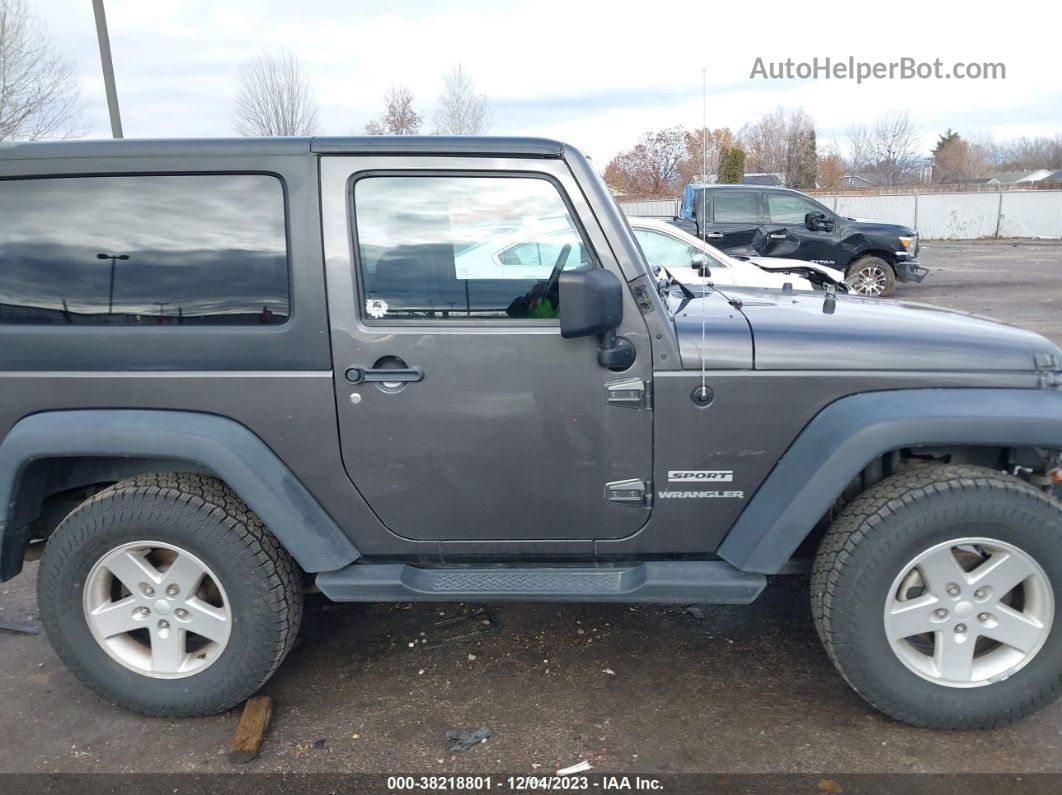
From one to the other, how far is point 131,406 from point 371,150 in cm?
121

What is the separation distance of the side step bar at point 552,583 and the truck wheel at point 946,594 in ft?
1.09

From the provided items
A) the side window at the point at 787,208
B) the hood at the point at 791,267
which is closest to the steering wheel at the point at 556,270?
the hood at the point at 791,267

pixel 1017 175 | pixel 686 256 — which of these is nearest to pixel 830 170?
pixel 1017 175

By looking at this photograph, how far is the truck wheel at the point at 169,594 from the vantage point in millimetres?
2877

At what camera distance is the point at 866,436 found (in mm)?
2641

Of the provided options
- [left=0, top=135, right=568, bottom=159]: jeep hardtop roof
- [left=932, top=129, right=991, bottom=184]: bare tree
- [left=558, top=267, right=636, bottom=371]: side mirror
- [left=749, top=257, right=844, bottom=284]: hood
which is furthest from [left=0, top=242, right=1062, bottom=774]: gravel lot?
[left=932, top=129, right=991, bottom=184]: bare tree

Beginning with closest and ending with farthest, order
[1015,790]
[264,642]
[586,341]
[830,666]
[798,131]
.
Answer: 1. [1015,790]
2. [586,341]
3. [264,642]
4. [830,666]
5. [798,131]

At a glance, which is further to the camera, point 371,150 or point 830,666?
point 830,666

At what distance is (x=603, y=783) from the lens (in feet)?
8.72

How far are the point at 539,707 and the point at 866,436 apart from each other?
1.53m

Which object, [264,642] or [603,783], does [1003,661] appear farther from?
[264,642]

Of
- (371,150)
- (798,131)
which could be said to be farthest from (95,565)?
(798,131)

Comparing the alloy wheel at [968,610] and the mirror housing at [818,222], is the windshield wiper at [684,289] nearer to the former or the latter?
the alloy wheel at [968,610]

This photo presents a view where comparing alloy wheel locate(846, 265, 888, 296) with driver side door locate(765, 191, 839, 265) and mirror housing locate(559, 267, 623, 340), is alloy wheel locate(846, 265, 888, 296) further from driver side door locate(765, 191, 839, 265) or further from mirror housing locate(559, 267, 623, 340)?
mirror housing locate(559, 267, 623, 340)
